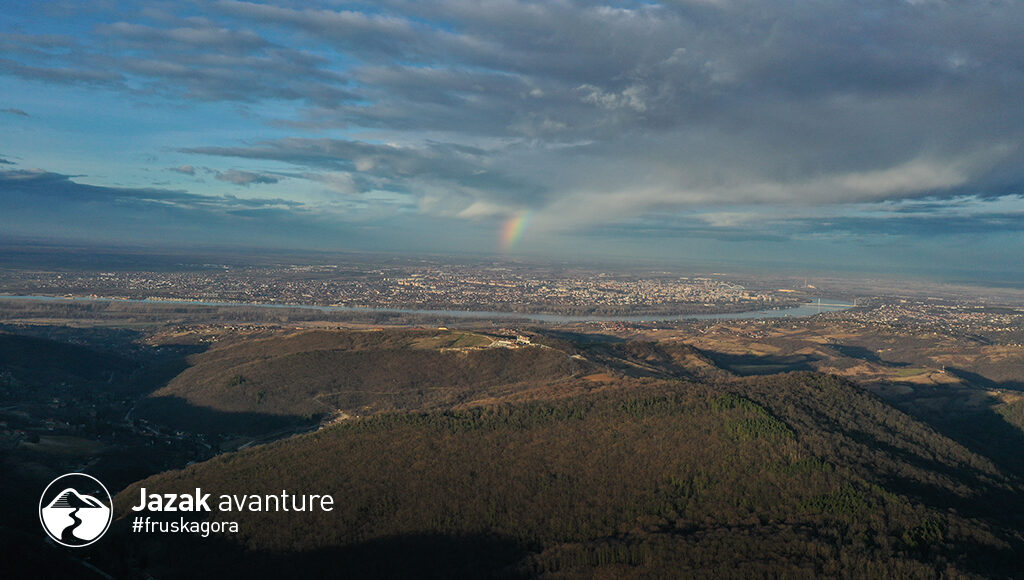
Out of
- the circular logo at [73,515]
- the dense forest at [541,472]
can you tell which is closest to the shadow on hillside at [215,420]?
the dense forest at [541,472]

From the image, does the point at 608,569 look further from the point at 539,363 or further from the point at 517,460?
the point at 539,363

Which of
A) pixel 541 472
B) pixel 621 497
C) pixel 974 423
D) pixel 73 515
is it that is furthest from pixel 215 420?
pixel 974 423

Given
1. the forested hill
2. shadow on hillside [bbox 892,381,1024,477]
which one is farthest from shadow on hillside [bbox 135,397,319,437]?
shadow on hillside [bbox 892,381,1024,477]

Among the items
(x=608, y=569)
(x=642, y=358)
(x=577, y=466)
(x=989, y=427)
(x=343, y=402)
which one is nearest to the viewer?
(x=608, y=569)

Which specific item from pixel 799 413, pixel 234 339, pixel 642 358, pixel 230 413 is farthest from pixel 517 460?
pixel 234 339

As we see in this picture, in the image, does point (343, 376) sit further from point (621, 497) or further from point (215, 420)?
point (621, 497)

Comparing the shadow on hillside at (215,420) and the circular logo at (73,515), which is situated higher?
the circular logo at (73,515)

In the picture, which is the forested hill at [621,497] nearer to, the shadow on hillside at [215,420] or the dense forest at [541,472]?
the dense forest at [541,472]
